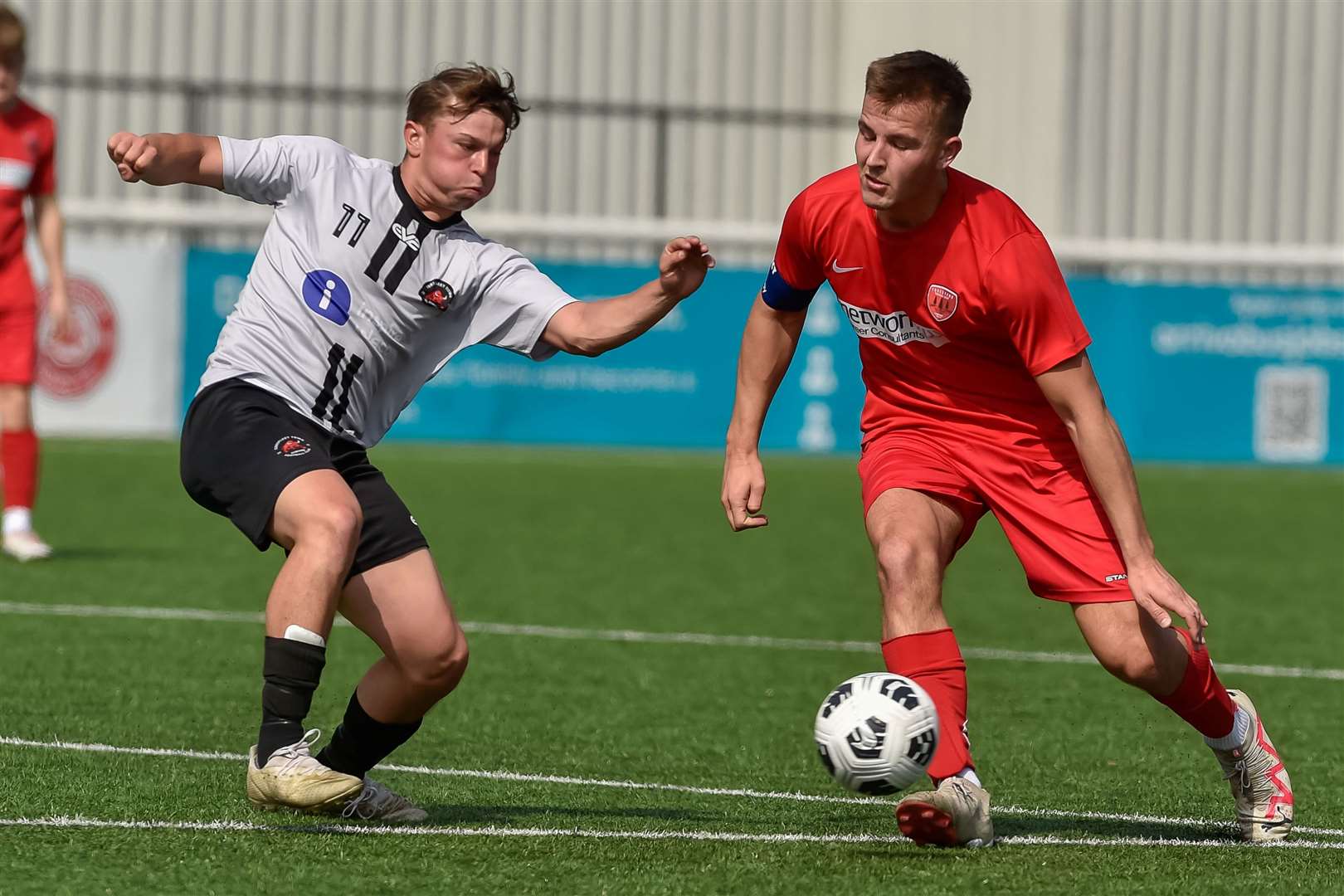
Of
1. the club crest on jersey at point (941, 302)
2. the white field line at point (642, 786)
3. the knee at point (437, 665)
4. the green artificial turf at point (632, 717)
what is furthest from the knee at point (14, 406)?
the club crest on jersey at point (941, 302)

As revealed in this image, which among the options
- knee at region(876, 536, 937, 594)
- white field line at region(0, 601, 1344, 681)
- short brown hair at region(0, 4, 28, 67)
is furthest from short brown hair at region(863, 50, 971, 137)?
short brown hair at region(0, 4, 28, 67)

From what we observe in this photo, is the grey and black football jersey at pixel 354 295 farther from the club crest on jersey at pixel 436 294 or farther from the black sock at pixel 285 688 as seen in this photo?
the black sock at pixel 285 688

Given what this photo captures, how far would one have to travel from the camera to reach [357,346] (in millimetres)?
4605

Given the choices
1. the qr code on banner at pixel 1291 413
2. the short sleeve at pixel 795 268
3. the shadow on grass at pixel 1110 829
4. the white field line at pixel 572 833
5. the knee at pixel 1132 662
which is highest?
the short sleeve at pixel 795 268

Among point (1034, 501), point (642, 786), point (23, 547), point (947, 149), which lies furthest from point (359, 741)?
point (23, 547)

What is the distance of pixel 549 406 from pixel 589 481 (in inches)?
113

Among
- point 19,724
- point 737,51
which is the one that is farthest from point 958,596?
point 737,51

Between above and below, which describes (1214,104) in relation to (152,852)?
above

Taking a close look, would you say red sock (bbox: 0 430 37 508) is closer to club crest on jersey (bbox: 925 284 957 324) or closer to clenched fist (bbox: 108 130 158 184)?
clenched fist (bbox: 108 130 158 184)

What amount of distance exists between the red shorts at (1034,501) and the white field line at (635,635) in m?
2.93

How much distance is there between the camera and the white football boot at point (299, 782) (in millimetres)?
4234

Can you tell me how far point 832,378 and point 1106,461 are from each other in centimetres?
1375

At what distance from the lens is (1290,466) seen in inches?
739

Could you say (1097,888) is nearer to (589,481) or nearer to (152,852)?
(152,852)
